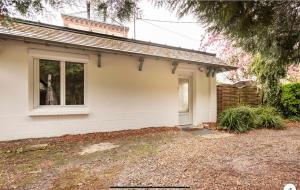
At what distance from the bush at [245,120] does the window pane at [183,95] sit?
176 cm

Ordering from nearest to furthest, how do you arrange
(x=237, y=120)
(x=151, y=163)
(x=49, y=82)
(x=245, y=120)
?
(x=151, y=163), (x=49, y=82), (x=237, y=120), (x=245, y=120)

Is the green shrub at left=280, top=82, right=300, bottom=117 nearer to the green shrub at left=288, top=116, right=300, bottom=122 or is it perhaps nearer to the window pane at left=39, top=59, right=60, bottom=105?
the green shrub at left=288, top=116, right=300, bottom=122

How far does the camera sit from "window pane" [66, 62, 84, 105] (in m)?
8.31

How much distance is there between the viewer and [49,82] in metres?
7.99

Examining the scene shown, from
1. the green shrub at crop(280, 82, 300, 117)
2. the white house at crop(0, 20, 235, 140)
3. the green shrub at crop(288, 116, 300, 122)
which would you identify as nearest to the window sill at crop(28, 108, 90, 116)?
the white house at crop(0, 20, 235, 140)

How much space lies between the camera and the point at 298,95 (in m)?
13.0

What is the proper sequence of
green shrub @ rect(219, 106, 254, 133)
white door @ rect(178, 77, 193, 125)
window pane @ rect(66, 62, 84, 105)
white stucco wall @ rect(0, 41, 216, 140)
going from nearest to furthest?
white stucco wall @ rect(0, 41, 216, 140)
window pane @ rect(66, 62, 84, 105)
green shrub @ rect(219, 106, 254, 133)
white door @ rect(178, 77, 193, 125)

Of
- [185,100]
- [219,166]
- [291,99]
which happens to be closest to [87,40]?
[185,100]

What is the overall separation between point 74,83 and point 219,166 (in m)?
5.49

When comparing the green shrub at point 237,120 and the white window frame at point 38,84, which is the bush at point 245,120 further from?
the white window frame at point 38,84

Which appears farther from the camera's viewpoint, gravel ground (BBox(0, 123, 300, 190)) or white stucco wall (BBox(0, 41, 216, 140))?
white stucco wall (BBox(0, 41, 216, 140))

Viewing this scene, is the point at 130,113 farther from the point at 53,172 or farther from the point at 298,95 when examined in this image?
the point at 298,95

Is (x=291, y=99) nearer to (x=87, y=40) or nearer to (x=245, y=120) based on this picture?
(x=245, y=120)

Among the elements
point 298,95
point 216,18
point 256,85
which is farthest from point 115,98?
point 298,95
